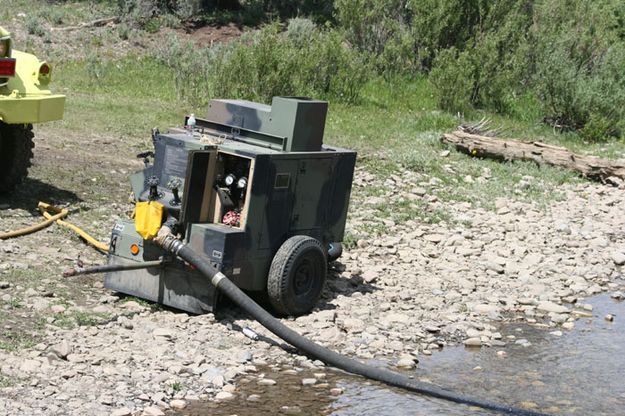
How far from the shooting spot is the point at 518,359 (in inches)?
332

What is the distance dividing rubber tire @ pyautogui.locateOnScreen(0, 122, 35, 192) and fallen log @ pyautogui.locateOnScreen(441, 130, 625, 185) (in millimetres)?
6954

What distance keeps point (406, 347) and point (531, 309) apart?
1933 mm

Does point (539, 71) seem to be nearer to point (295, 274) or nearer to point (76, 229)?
point (76, 229)

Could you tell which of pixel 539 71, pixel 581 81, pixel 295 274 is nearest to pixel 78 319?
pixel 295 274

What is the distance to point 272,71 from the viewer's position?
55.3 ft

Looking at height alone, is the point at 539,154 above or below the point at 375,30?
below

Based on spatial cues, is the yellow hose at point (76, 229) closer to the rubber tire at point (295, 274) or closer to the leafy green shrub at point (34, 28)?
the rubber tire at point (295, 274)

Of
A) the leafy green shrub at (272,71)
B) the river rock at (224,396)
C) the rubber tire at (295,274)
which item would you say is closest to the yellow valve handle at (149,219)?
the rubber tire at (295,274)

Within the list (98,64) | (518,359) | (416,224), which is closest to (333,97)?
(98,64)

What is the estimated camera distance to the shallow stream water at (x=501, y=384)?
275 inches

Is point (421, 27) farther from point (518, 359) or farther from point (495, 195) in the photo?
point (518, 359)

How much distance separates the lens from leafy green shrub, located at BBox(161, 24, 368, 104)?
1673 centimetres

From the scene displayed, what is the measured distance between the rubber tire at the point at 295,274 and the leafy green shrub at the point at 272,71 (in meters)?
8.43

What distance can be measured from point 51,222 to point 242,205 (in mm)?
2316
